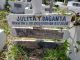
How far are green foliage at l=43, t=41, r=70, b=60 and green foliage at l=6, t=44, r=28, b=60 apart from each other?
51 centimetres

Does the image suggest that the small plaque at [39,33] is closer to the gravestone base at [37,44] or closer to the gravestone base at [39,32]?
the gravestone base at [39,32]

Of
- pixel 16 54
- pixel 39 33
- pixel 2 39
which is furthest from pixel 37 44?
pixel 2 39

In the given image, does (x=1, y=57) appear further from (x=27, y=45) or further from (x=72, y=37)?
→ (x=72, y=37)

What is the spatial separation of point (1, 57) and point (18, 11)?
50.7 ft

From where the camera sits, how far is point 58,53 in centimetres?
661

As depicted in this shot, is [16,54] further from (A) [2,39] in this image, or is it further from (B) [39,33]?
(A) [2,39]

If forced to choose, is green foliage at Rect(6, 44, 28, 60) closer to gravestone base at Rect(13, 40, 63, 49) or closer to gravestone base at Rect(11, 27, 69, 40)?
gravestone base at Rect(13, 40, 63, 49)

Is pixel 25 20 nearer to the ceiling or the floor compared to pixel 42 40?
nearer to the ceiling

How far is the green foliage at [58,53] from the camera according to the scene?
6.51 m

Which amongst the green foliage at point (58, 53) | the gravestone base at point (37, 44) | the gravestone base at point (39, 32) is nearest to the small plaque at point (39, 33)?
the gravestone base at point (39, 32)

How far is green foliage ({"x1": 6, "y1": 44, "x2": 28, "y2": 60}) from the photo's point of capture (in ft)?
21.6

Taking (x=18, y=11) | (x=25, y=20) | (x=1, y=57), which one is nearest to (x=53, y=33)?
(x=25, y=20)

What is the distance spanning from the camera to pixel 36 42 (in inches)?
284

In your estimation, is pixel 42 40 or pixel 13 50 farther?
pixel 42 40
